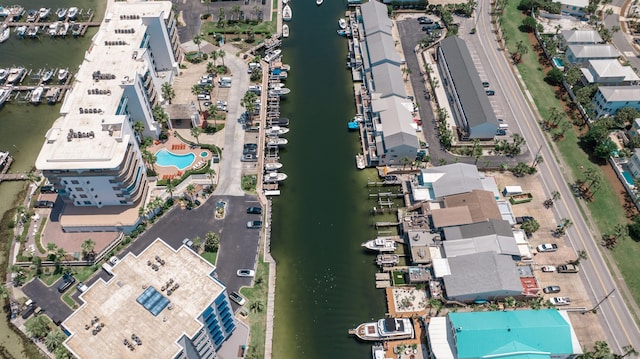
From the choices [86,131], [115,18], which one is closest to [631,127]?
[86,131]

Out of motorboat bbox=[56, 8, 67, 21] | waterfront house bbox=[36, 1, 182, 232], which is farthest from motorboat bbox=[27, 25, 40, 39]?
waterfront house bbox=[36, 1, 182, 232]

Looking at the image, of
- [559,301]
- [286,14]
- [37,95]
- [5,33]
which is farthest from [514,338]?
[5,33]

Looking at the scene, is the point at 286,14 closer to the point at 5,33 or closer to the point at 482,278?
the point at 5,33

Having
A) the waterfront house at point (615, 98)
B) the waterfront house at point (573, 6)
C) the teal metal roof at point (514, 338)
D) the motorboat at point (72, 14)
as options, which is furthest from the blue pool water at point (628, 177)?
the motorboat at point (72, 14)

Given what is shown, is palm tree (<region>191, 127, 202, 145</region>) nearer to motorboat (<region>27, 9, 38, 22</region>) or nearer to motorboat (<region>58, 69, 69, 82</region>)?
motorboat (<region>58, 69, 69, 82</region>)

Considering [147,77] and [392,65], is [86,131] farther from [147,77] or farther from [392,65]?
[392,65]

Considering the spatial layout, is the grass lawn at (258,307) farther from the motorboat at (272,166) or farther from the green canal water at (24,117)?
the green canal water at (24,117)

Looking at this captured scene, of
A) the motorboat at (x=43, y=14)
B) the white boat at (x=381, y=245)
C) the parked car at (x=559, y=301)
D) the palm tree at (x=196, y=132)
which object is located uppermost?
the motorboat at (x=43, y=14)
